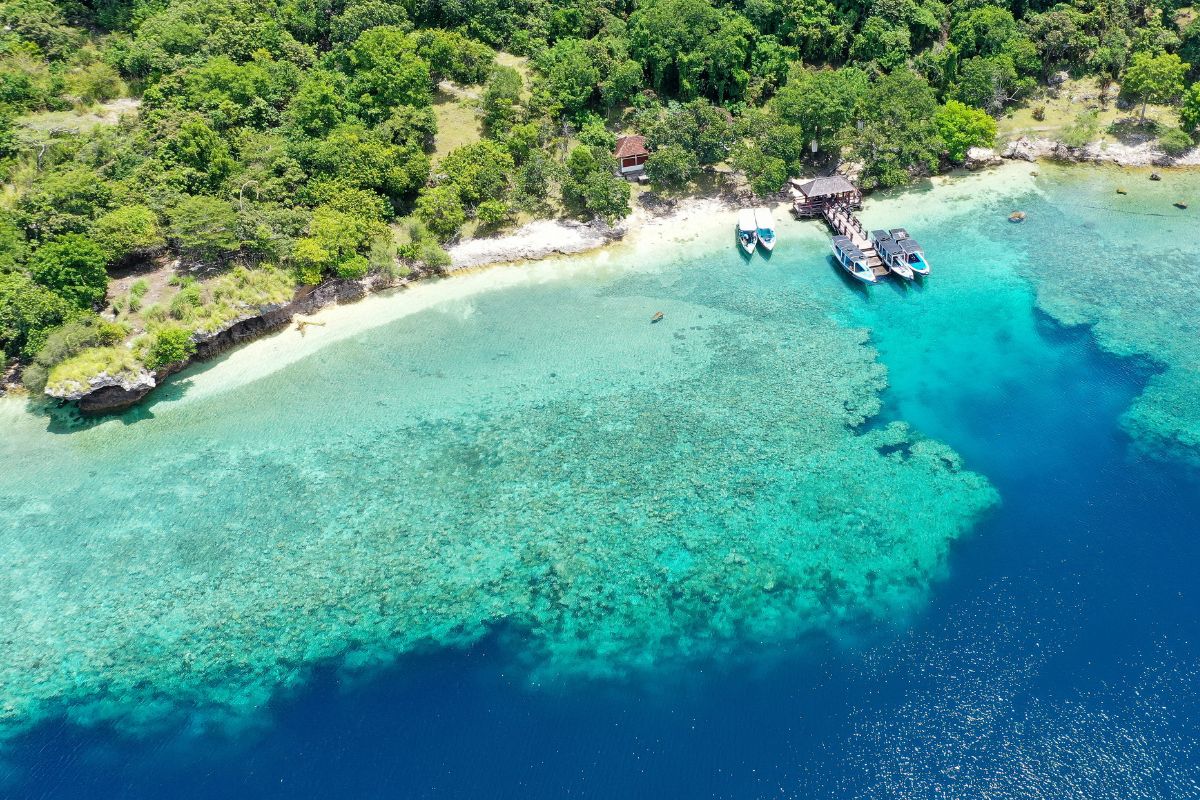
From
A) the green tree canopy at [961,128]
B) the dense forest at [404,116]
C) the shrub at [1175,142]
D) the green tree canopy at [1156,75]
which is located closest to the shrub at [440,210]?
the dense forest at [404,116]

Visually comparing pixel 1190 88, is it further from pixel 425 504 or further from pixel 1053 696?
pixel 425 504

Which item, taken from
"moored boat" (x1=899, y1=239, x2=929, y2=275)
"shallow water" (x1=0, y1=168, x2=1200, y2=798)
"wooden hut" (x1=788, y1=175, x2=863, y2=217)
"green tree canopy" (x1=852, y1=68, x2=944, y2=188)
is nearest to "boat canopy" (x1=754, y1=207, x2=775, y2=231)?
"wooden hut" (x1=788, y1=175, x2=863, y2=217)

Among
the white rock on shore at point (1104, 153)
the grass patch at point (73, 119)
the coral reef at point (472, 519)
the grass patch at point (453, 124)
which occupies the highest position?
the grass patch at point (73, 119)

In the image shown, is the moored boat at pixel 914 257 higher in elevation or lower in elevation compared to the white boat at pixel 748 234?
lower

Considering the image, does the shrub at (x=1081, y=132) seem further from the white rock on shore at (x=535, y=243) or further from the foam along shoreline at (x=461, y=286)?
the white rock on shore at (x=535, y=243)

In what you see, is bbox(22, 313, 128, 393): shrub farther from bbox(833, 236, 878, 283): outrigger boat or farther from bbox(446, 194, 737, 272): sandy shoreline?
bbox(833, 236, 878, 283): outrigger boat

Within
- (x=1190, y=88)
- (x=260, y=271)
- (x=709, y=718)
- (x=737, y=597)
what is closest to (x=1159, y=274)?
(x=1190, y=88)

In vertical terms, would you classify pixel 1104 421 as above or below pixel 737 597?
above
